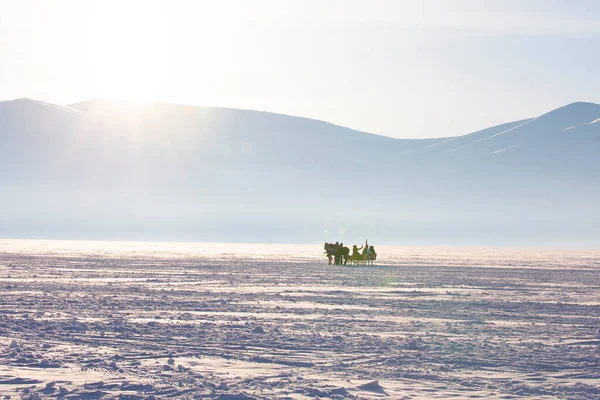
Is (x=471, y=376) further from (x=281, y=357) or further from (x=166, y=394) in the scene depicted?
(x=166, y=394)

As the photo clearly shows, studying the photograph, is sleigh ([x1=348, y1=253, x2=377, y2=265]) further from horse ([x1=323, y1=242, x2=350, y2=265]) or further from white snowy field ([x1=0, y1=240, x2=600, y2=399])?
white snowy field ([x1=0, y1=240, x2=600, y2=399])

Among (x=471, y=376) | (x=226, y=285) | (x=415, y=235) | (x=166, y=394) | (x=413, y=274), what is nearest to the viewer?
(x=166, y=394)

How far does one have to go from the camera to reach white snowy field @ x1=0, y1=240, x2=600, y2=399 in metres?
13.0

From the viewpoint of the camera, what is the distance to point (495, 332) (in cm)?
1897

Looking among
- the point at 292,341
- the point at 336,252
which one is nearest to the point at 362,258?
the point at 336,252

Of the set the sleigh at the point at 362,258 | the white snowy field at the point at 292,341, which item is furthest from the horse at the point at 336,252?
the white snowy field at the point at 292,341

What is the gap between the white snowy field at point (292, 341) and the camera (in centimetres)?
1296

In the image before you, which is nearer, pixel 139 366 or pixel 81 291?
pixel 139 366

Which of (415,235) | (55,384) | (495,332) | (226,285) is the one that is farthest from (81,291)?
(415,235)

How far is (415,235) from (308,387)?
558ft

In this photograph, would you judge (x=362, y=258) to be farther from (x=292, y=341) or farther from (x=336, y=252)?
(x=292, y=341)

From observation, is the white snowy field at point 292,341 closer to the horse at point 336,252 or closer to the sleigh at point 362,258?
the sleigh at point 362,258

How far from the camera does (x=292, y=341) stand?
667 inches

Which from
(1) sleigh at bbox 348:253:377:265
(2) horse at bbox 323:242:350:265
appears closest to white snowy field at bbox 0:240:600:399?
(1) sleigh at bbox 348:253:377:265
